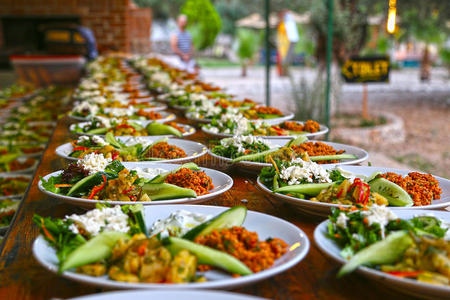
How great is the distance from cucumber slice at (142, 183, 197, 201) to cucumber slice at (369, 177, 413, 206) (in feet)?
1.63

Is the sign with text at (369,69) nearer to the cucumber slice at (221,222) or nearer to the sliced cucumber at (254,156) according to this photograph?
the sliced cucumber at (254,156)

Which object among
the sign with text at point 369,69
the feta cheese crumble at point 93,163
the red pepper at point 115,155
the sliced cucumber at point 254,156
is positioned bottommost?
the red pepper at point 115,155

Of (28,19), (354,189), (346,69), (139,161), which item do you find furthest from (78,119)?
(28,19)

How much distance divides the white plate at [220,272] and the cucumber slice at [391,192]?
14.3 inches

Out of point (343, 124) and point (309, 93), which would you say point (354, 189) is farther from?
point (343, 124)

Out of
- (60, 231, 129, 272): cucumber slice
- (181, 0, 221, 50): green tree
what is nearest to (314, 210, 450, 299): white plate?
(60, 231, 129, 272): cucumber slice

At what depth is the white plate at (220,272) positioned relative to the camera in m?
0.83

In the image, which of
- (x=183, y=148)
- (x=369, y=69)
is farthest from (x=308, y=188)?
(x=369, y=69)

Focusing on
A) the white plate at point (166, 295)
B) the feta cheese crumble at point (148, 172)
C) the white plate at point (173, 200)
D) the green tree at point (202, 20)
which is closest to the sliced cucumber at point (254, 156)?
the white plate at point (173, 200)

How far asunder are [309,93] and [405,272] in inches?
222

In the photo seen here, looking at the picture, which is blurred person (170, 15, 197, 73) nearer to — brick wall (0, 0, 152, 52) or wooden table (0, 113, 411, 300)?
brick wall (0, 0, 152, 52)

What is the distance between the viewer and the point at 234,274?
916 mm

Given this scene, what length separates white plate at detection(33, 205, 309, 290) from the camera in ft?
2.73

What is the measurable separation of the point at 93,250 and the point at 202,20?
62.6 ft
